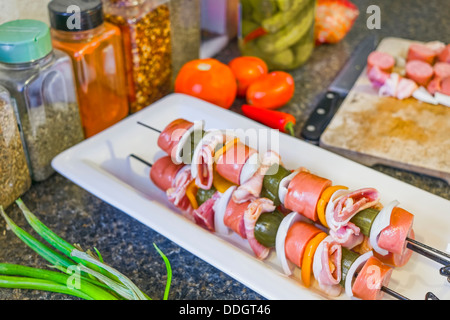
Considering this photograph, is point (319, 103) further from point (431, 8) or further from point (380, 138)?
point (431, 8)

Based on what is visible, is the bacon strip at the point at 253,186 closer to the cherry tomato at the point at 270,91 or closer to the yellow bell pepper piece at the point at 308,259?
the yellow bell pepper piece at the point at 308,259

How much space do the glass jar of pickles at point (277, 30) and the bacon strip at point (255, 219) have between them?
2.39 ft

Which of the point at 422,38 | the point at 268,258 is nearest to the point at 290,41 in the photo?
the point at 422,38

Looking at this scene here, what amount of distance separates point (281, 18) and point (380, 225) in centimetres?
82

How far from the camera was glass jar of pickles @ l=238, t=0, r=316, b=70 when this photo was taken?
149cm

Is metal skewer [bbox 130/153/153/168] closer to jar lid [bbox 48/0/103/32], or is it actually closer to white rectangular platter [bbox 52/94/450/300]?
white rectangular platter [bbox 52/94/450/300]

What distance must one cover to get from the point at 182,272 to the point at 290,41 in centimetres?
86

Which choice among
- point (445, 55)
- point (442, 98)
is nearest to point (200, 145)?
point (442, 98)

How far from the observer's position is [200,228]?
918 mm

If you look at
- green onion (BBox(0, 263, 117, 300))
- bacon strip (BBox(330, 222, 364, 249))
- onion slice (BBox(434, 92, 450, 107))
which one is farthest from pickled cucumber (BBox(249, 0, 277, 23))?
green onion (BBox(0, 263, 117, 300))

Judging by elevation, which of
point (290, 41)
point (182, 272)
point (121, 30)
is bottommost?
point (182, 272)

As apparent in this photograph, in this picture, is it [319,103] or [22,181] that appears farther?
[319,103]

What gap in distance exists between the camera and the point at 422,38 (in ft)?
6.23

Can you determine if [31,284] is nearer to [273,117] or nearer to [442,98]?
[273,117]
